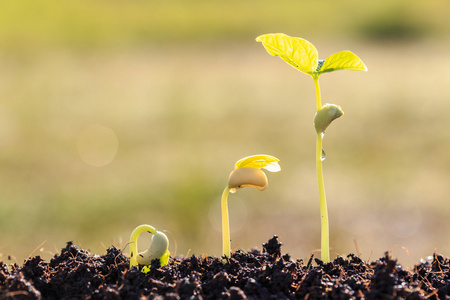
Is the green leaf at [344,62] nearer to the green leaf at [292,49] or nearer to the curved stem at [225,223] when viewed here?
the green leaf at [292,49]

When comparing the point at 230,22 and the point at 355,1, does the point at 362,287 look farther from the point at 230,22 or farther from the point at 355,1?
the point at 355,1

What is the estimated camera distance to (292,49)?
729 mm

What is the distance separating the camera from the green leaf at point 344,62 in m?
0.71

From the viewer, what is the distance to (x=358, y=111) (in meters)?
4.42

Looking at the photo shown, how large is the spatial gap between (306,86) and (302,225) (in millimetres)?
2975

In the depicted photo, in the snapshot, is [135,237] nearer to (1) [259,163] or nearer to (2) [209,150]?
(1) [259,163]

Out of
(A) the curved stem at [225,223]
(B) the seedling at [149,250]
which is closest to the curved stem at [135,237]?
(B) the seedling at [149,250]

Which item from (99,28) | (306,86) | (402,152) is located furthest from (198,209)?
(99,28)

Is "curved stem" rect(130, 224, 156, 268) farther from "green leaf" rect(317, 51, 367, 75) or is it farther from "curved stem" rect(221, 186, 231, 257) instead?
"green leaf" rect(317, 51, 367, 75)

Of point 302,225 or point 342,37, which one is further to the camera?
point 342,37

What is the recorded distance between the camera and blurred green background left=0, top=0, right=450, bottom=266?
2783 millimetres

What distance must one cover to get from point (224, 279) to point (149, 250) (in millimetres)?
126

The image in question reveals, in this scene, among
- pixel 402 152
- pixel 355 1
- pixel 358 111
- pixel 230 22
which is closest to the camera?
pixel 402 152

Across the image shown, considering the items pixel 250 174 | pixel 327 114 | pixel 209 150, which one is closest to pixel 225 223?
pixel 250 174
